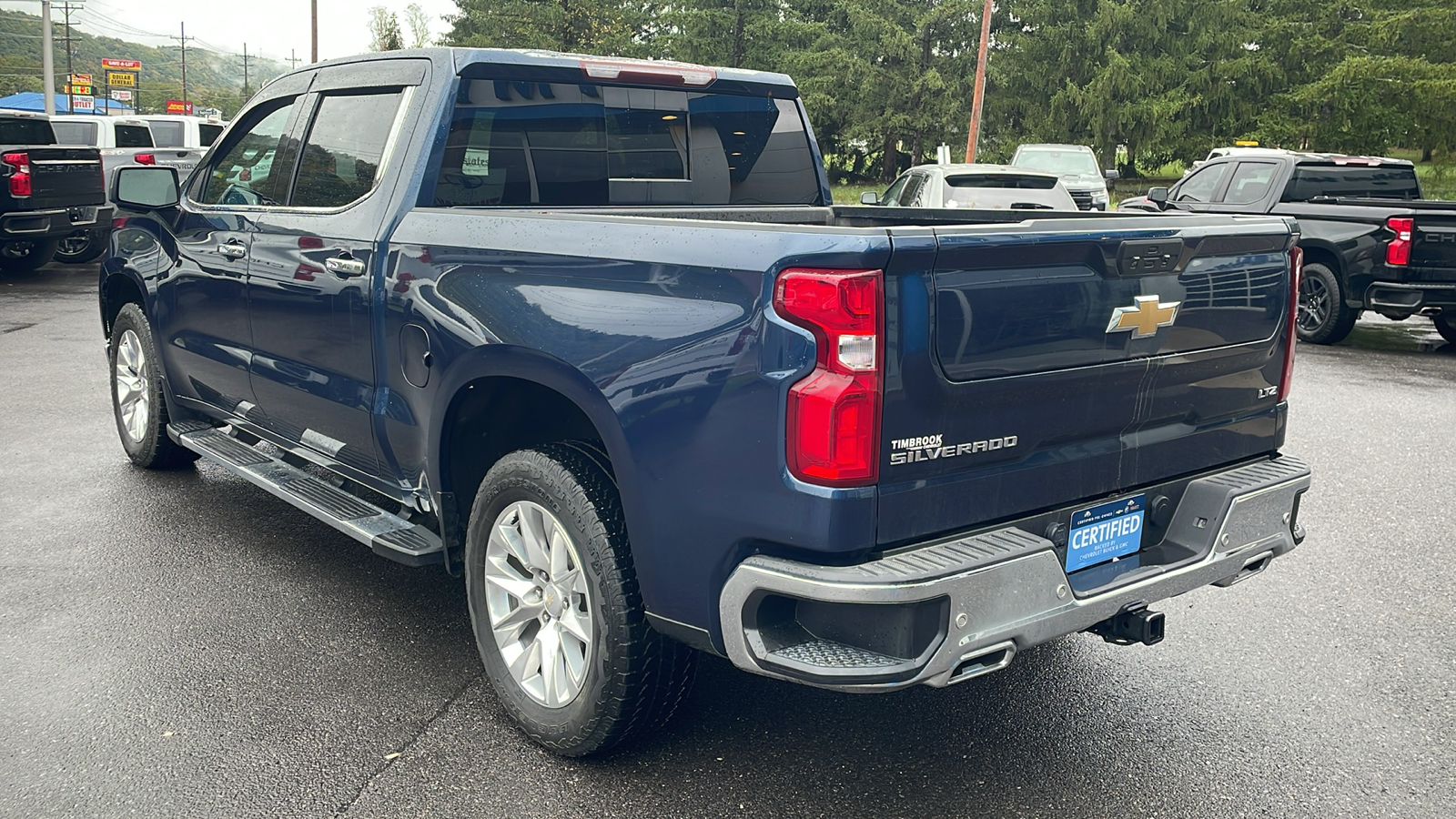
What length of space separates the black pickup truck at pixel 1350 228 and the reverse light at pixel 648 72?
6.71 metres

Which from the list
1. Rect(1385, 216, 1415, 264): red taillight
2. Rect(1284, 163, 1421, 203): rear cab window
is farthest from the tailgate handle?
Rect(1284, 163, 1421, 203): rear cab window

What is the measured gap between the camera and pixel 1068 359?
293 cm

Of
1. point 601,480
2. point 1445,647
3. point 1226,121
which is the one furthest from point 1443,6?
point 601,480

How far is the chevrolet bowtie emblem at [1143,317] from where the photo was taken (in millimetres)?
3018

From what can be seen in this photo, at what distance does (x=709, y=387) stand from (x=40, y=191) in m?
14.7

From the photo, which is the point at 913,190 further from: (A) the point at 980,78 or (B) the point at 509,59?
(A) the point at 980,78

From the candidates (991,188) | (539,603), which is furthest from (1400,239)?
(539,603)

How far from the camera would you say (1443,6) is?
32656 mm

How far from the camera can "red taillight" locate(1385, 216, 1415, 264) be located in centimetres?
1107

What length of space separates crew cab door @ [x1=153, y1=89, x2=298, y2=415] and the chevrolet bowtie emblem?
3349mm

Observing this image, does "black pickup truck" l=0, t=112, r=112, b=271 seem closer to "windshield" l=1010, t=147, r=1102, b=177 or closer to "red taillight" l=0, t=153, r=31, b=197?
"red taillight" l=0, t=153, r=31, b=197

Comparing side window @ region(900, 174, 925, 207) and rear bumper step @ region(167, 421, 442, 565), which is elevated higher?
side window @ region(900, 174, 925, 207)

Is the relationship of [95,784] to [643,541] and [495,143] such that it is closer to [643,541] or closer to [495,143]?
[643,541]

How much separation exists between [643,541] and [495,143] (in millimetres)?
1822
